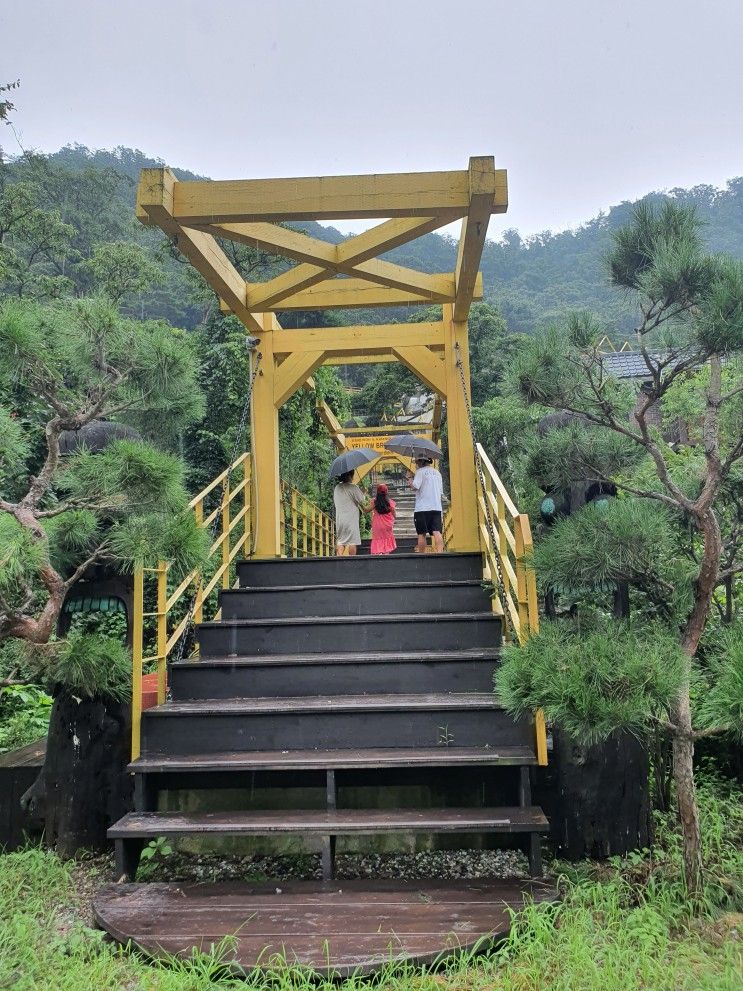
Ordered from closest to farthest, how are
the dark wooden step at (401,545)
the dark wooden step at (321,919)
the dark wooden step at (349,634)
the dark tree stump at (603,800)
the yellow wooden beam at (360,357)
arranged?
1. the dark wooden step at (321,919)
2. the dark tree stump at (603,800)
3. the dark wooden step at (349,634)
4. the yellow wooden beam at (360,357)
5. the dark wooden step at (401,545)

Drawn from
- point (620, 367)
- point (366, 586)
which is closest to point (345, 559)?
point (366, 586)

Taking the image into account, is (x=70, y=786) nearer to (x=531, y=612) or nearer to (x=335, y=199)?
(x=531, y=612)

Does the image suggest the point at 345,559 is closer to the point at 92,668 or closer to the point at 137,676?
the point at 137,676

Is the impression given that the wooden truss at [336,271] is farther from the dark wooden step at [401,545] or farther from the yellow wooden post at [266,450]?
the dark wooden step at [401,545]

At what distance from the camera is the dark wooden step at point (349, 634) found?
12.7 feet

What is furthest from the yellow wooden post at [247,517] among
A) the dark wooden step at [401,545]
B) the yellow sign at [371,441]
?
the yellow sign at [371,441]

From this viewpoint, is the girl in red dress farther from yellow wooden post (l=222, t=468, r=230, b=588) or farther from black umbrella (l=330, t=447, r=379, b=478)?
yellow wooden post (l=222, t=468, r=230, b=588)

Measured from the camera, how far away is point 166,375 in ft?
10.1

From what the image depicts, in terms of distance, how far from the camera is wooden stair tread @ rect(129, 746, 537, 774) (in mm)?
2855

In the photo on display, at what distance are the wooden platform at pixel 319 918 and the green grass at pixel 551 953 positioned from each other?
5cm

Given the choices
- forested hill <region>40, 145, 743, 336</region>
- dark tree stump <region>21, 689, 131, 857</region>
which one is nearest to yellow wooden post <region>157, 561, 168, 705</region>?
dark tree stump <region>21, 689, 131, 857</region>

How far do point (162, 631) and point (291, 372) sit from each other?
274cm

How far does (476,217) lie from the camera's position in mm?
3453

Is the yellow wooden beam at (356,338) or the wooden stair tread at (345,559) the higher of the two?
the yellow wooden beam at (356,338)
